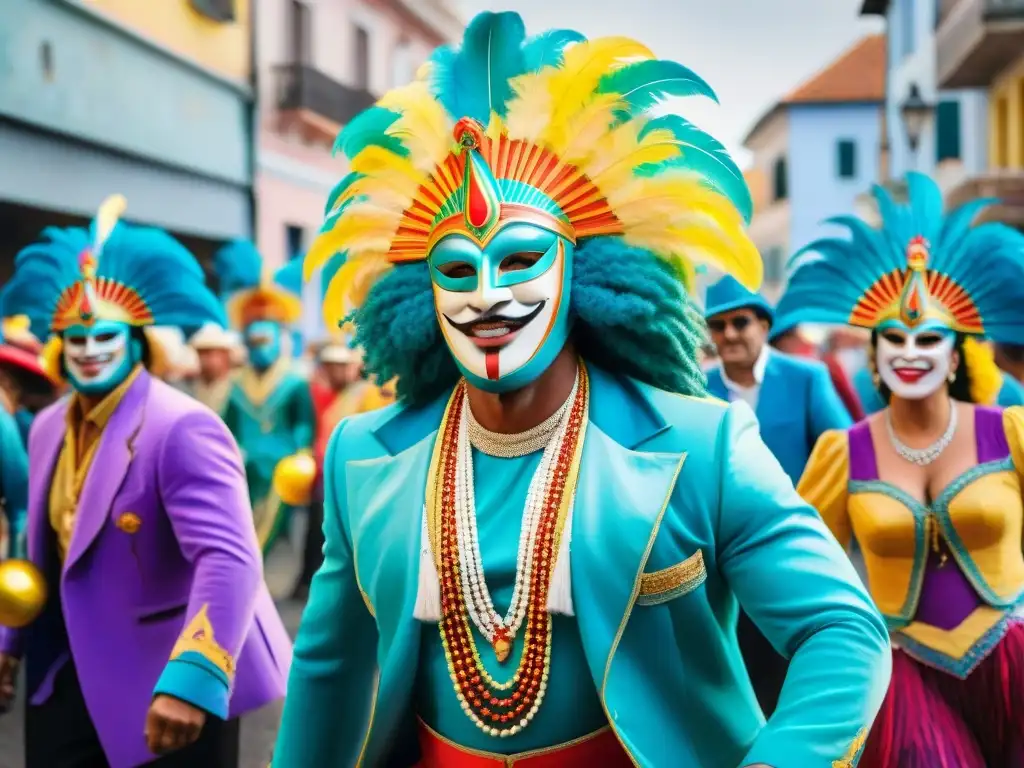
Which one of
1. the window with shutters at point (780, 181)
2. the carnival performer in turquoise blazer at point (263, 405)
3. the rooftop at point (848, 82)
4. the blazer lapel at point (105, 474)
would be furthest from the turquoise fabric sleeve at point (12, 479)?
the window with shutters at point (780, 181)

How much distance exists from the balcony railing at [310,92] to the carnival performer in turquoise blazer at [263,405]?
785 cm

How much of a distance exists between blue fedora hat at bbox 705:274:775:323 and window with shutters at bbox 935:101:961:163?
23542 mm

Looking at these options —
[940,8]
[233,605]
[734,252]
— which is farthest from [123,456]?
[940,8]

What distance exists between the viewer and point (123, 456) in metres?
4.27

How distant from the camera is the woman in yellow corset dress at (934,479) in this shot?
439cm

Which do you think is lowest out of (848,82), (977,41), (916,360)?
(916,360)

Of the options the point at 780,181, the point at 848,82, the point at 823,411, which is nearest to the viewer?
the point at 823,411

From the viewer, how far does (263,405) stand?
10.6 metres

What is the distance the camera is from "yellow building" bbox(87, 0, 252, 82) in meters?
14.9

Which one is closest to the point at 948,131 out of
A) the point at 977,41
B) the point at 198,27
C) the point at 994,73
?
the point at 994,73

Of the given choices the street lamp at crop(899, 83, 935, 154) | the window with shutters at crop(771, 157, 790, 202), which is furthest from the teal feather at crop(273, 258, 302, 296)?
the window with shutters at crop(771, 157, 790, 202)

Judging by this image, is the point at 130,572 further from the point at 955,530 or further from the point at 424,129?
the point at 955,530

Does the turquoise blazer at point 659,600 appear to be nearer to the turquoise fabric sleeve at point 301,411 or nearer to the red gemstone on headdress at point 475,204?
the red gemstone on headdress at point 475,204

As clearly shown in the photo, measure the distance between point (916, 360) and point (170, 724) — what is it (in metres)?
2.59
